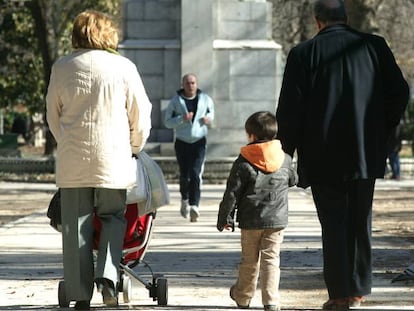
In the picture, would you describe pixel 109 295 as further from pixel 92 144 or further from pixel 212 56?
pixel 212 56

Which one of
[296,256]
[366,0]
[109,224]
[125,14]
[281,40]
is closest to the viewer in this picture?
[109,224]

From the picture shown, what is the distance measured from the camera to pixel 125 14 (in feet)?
87.1

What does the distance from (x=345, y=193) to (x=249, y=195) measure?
61 cm

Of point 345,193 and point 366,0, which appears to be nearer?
point 345,193

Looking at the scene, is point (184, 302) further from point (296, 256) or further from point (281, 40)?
point (281, 40)

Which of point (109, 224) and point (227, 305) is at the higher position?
point (109, 224)

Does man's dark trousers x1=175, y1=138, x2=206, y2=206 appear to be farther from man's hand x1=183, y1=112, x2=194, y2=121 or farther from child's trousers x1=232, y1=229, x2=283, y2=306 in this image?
child's trousers x1=232, y1=229, x2=283, y2=306

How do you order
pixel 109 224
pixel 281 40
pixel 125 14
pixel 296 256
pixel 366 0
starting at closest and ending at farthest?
pixel 109 224, pixel 296 256, pixel 125 14, pixel 366 0, pixel 281 40

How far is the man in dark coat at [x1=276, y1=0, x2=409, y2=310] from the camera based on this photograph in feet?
29.0

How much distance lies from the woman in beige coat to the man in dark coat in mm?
989

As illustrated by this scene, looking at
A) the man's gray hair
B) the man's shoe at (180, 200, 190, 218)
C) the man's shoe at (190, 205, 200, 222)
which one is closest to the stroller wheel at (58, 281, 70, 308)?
the man's gray hair

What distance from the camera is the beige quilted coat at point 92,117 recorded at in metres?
8.70

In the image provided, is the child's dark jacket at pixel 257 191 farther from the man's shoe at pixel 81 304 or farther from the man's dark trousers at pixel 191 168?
the man's dark trousers at pixel 191 168

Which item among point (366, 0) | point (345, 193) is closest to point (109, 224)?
point (345, 193)
